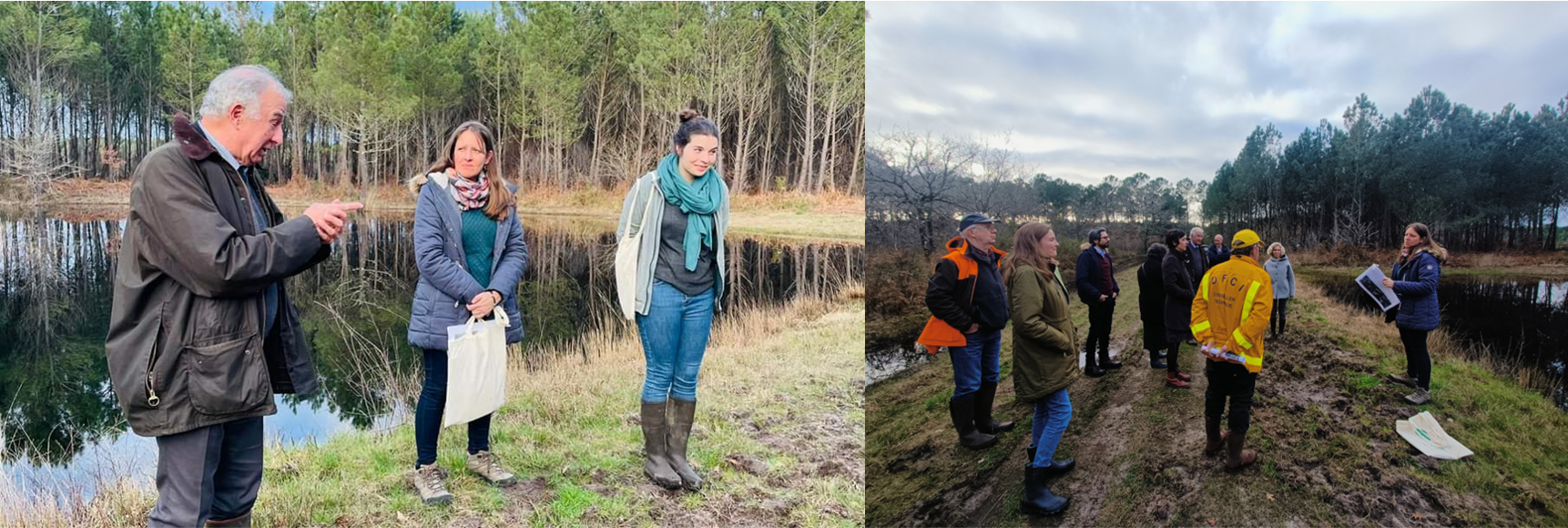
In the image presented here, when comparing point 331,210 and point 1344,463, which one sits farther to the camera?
point 1344,463

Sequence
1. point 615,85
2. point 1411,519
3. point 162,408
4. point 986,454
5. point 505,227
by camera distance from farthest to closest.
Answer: point 615,85 → point 986,454 → point 505,227 → point 1411,519 → point 162,408

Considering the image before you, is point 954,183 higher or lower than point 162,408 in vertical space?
higher

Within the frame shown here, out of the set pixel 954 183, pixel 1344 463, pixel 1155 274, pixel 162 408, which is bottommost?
pixel 1344 463

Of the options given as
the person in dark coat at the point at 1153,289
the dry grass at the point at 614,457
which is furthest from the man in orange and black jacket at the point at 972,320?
→ the dry grass at the point at 614,457

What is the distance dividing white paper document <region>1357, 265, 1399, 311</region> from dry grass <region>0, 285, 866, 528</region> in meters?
2.16

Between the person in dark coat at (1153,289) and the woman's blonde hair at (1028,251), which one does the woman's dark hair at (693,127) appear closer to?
the woman's blonde hair at (1028,251)

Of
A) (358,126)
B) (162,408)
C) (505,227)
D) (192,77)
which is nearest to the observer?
(162,408)

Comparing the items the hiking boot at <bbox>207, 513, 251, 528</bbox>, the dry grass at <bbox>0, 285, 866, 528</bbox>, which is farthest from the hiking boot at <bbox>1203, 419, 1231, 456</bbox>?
the hiking boot at <bbox>207, 513, 251, 528</bbox>

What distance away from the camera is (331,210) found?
2043 millimetres

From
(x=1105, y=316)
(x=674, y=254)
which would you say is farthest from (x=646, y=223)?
(x=1105, y=316)

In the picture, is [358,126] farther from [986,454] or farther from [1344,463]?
[1344,463]

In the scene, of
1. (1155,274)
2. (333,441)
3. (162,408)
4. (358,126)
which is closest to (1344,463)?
(1155,274)

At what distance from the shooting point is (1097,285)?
3.21 m

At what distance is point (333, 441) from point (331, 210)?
1878mm
